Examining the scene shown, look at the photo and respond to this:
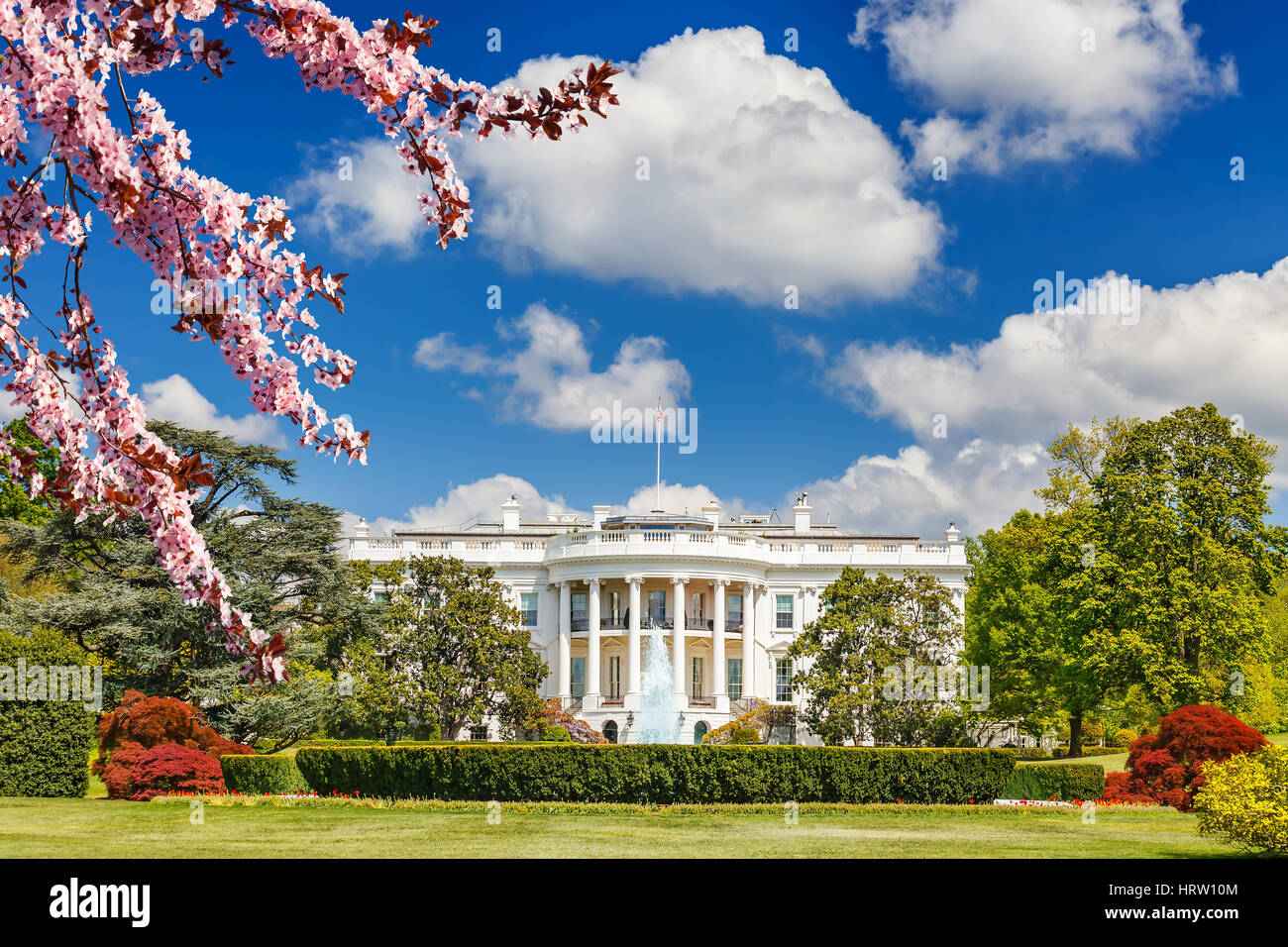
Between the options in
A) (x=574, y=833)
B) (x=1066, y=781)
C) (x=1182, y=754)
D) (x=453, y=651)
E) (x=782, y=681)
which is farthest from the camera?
(x=782, y=681)

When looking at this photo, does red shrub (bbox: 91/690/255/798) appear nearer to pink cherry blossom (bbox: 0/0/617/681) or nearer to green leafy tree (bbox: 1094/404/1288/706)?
pink cherry blossom (bbox: 0/0/617/681)

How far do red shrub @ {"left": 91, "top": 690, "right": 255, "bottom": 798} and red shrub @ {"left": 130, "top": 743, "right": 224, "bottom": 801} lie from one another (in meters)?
0.15

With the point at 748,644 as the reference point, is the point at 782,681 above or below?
below

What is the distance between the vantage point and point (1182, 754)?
25.0m

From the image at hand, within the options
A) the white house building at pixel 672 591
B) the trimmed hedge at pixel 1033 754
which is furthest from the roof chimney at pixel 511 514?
the trimmed hedge at pixel 1033 754

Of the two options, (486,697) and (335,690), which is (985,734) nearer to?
(486,697)

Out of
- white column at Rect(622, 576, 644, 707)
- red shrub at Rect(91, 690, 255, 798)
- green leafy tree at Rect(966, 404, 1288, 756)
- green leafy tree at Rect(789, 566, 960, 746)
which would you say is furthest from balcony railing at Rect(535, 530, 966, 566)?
red shrub at Rect(91, 690, 255, 798)

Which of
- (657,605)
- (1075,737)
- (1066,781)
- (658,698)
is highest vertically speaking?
(657,605)

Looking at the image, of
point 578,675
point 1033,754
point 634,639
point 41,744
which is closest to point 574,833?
point 41,744

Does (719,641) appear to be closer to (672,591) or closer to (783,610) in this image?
(672,591)

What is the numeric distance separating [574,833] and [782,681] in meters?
41.2

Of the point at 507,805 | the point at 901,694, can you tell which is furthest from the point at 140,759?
the point at 901,694
